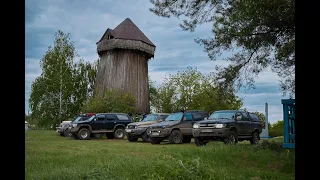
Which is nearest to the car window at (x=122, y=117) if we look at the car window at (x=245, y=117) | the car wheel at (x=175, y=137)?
the car wheel at (x=175, y=137)

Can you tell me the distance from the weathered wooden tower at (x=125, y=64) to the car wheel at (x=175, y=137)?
17304 mm

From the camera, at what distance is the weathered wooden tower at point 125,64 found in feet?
114

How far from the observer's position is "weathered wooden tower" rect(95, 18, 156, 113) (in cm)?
3466

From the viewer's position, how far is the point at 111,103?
32.0 meters

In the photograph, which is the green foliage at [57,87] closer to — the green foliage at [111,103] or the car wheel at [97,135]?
the green foliage at [111,103]

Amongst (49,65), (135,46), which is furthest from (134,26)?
(49,65)

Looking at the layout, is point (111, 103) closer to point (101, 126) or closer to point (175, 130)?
point (101, 126)

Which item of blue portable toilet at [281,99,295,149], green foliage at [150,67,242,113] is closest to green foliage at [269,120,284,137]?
green foliage at [150,67,242,113]

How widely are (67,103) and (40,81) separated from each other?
3.70m

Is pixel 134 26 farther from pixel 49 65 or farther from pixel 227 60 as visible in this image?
pixel 227 60

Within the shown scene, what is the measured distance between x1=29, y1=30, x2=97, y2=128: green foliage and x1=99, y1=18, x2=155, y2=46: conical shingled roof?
184 inches
